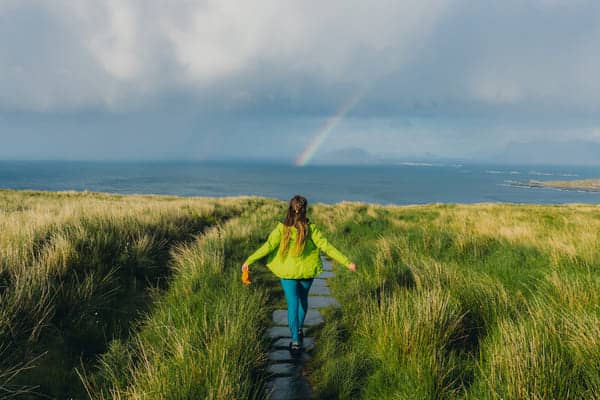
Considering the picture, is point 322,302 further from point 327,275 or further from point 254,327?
point 254,327

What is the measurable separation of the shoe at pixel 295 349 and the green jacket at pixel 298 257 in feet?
2.78

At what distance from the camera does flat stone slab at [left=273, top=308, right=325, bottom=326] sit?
Answer: 5.56 metres

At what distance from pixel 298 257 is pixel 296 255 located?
1.8 inches

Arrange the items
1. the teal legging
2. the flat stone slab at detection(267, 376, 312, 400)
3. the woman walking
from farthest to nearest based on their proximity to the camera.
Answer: the woman walking < the teal legging < the flat stone slab at detection(267, 376, 312, 400)

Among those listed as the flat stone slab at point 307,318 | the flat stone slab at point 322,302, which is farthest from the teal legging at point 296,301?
the flat stone slab at point 322,302

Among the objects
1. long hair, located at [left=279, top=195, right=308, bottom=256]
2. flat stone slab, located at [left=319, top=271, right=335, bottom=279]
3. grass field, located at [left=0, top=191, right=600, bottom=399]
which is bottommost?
→ flat stone slab, located at [left=319, top=271, right=335, bottom=279]

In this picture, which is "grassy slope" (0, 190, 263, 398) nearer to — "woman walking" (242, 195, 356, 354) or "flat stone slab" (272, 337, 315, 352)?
"flat stone slab" (272, 337, 315, 352)

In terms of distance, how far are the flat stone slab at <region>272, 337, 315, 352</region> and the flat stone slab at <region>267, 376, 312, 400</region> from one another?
745mm

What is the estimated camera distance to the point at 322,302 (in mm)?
6586

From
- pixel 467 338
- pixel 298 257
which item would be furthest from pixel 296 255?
pixel 467 338

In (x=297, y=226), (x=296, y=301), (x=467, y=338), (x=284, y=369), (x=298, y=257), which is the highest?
(x=297, y=226)

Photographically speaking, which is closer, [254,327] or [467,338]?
[467,338]

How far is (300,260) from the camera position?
4.84m

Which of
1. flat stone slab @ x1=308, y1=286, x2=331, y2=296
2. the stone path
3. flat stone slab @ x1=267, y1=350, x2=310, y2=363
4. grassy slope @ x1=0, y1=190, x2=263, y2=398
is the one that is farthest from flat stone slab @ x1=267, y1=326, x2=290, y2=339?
grassy slope @ x1=0, y1=190, x2=263, y2=398
